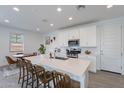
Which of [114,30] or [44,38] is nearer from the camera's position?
[114,30]

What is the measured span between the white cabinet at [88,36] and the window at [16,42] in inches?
180

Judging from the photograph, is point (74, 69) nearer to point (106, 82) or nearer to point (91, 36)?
point (106, 82)

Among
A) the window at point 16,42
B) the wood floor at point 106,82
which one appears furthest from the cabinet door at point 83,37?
the window at point 16,42

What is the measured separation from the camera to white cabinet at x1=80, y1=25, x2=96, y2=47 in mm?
4098

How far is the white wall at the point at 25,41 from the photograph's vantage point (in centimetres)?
518

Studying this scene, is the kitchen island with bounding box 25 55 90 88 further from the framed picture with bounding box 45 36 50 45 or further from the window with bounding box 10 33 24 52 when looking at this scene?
the framed picture with bounding box 45 36 50 45

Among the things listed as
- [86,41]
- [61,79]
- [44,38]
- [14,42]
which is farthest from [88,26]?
[14,42]

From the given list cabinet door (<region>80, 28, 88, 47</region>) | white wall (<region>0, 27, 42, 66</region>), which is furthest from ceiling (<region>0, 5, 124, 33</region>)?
white wall (<region>0, 27, 42, 66</region>)

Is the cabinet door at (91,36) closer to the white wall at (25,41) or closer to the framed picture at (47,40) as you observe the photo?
the framed picture at (47,40)

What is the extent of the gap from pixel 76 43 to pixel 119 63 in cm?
229

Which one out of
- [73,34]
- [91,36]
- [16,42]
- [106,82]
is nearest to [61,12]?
[73,34]

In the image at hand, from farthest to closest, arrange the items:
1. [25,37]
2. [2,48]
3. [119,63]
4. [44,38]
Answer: [44,38] < [25,37] < [2,48] < [119,63]
